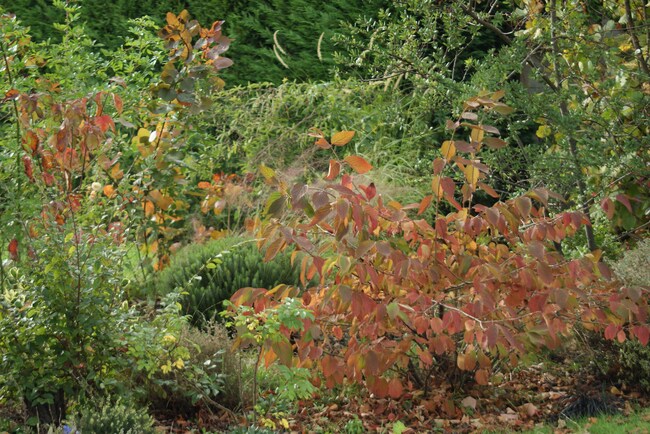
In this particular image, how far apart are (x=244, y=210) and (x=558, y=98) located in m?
3.75

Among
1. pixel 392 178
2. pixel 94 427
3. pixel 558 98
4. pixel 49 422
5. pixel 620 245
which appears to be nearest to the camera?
pixel 94 427

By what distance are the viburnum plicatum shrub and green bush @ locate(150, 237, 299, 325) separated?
1.48m

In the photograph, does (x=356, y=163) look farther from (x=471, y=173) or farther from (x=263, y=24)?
(x=263, y=24)

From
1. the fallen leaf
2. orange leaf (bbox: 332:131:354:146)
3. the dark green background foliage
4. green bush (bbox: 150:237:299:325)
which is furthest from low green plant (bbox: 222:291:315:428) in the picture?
the dark green background foliage

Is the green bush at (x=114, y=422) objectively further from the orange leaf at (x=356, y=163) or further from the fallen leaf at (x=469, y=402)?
the fallen leaf at (x=469, y=402)

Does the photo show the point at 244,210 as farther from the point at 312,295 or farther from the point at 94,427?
the point at 94,427

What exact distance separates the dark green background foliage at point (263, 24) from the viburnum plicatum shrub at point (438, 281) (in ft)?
19.9

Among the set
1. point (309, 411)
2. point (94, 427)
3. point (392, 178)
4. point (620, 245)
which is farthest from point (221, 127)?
point (94, 427)

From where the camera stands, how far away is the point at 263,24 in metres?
11.0

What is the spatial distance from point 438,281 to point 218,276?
221 centimetres

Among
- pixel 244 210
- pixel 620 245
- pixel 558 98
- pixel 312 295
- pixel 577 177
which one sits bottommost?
pixel 244 210

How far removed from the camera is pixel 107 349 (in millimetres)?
4094

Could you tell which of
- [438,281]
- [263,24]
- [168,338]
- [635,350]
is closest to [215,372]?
[168,338]

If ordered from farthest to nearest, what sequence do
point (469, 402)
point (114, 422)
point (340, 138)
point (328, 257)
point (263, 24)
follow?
point (263, 24) → point (328, 257) → point (469, 402) → point (340, 138) → point (114, 422)
